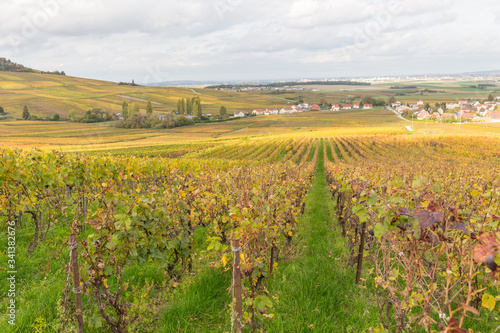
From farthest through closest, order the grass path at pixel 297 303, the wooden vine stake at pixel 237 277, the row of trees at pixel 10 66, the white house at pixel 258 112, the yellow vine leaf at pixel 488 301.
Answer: the row of trees at pixel 10 66 < the white house at pixel 258 112 < the grass path at pixel 297 303 < the wooden vine stake at pixel 237 277 < the yellow vine leaf at pixel 488 301

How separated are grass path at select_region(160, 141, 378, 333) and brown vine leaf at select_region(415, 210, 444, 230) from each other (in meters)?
2.24

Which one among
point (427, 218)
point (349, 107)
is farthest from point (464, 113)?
point (427, 218)

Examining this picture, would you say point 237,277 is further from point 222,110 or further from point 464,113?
point 464,113

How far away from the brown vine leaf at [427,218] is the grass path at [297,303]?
224cm

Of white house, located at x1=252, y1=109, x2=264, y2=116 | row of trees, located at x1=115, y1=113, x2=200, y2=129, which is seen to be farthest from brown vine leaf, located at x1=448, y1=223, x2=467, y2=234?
white house, located at x1=252, y1=109, x2=264, y2=116

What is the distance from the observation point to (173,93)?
139750 mm

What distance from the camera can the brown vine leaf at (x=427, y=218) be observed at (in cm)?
189

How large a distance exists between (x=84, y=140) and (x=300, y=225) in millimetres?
66434

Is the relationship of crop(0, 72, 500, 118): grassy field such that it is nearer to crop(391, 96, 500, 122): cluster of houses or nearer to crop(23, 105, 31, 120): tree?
crop(23, 105, 31, 120): tree

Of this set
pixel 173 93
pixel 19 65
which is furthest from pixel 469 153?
pixel 19 65

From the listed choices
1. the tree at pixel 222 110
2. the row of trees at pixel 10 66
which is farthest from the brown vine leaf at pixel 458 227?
the row of trees at pixel 10 66

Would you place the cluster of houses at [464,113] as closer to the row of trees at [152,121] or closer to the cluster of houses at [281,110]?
the cluster of houses at [281,110]

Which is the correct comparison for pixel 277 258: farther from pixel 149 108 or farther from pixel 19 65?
pixel 19 65

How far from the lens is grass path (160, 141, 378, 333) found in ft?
Result: 11.9
